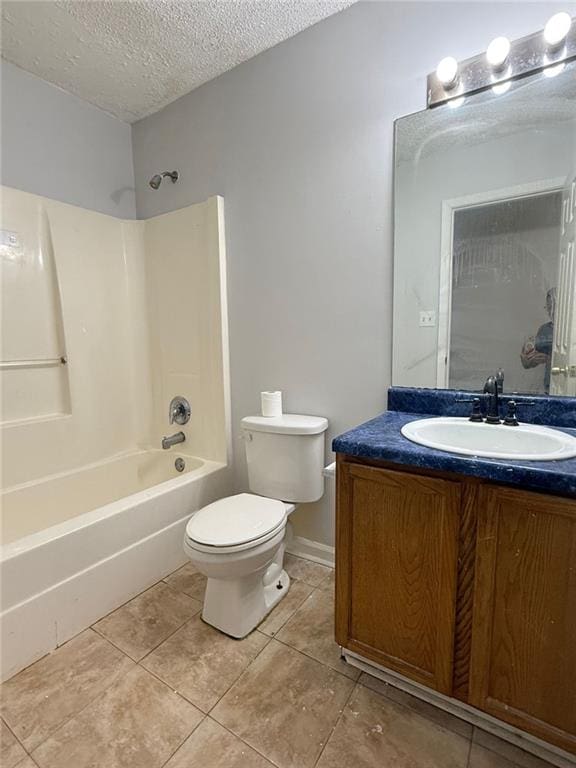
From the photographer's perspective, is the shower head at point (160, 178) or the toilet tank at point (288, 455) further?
the shower head at point (160, 178)

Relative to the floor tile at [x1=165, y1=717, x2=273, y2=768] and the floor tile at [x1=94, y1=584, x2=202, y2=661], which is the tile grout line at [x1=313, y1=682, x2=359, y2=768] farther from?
the floor tile at [x1=94, y1=584, x2=202, y2=661]

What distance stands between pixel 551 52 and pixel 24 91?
230cm

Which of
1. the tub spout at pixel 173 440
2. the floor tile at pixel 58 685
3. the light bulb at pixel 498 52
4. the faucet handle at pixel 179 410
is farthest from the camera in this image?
the faucet handle at pixel 179 410

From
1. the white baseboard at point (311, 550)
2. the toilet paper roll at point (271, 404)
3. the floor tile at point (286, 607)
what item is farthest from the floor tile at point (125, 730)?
the toilet paper roll at point (271, 404)

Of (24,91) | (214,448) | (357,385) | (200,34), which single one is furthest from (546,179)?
(24,91)

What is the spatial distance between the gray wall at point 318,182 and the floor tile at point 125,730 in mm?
922

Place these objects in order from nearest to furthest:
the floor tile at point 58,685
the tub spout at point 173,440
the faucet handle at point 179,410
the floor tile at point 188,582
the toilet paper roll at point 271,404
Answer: the floor tile at point 58,685 → the floor tile at point 188,582 → the toilet paper roll at point 271,404 → the tub spout at point 173,440 → the faucet handle at point 179,410

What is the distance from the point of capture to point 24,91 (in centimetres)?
184

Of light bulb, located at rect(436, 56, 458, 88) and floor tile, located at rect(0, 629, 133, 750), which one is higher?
light bulb, located at rect(436, 56, 458, 88)

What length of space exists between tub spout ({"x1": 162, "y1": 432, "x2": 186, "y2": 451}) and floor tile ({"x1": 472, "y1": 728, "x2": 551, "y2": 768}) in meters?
1.78

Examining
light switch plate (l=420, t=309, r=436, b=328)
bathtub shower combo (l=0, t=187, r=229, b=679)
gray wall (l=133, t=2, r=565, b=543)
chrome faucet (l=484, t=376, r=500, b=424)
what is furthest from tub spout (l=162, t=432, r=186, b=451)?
chrome faucet (l=484, t=376, r=500, b=424)

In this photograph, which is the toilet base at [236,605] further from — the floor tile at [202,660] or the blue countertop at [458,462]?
the blue countertop at [458,462]

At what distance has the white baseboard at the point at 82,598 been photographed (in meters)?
1.25

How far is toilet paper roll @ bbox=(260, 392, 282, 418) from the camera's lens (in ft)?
5.86
